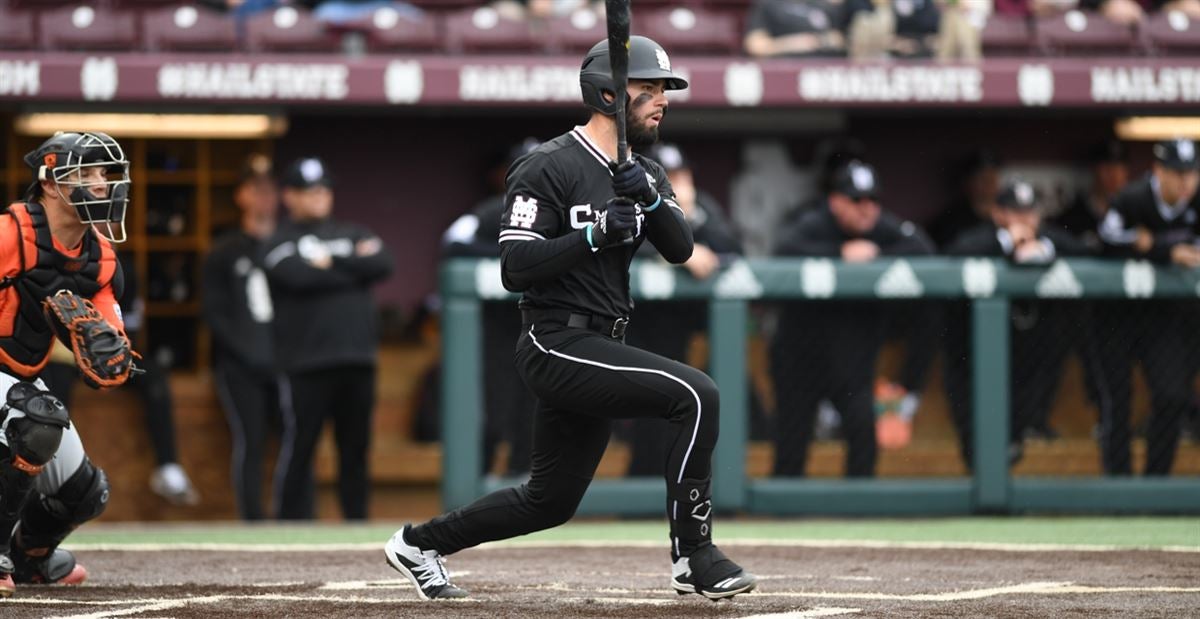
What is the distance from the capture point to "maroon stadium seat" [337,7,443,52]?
10266 millimetres

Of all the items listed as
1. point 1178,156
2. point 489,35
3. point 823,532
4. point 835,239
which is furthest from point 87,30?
point 1178,156

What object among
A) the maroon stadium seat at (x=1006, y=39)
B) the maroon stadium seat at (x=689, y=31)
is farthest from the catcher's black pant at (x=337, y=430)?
the maroon stadium seat at (x=1006, y=39)

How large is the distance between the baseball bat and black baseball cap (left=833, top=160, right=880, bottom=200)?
3949mm

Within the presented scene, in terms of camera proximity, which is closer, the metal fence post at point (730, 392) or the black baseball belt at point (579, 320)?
the black baseball belt at point (579, 320)

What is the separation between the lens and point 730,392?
8953 mm

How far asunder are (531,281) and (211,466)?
19.1ft

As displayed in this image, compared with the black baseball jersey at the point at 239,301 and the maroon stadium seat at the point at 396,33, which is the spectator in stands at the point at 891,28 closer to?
the maroon stadium seat at the point at 396,33

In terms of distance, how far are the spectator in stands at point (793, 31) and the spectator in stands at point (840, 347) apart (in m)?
1.57

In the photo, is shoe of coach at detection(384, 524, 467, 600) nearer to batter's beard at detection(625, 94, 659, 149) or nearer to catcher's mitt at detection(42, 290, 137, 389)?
catcher's mitt at detection(42, 290, 137, 389)

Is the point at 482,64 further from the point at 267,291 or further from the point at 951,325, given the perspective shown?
the point at 951,325

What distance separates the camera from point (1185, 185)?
8.94 meters

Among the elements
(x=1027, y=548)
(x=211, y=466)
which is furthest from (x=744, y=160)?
(x=1027, y=548)

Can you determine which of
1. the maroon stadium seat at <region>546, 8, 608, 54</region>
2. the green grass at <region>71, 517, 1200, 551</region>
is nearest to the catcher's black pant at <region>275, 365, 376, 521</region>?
the green grass at <region>71, 517, 1200, 551</region>

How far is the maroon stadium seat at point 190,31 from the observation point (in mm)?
10141
